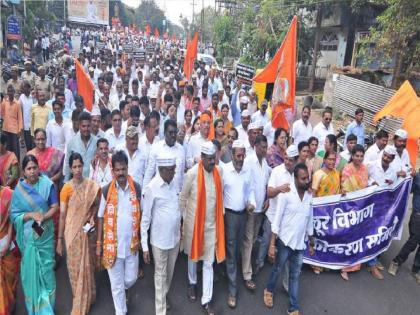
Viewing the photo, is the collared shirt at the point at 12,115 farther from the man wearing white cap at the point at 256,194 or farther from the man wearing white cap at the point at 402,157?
the man wearing white cap at the point at 402,157

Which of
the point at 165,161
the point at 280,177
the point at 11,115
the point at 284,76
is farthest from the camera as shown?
the point at 11,115

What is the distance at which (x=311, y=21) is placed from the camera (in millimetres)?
21609

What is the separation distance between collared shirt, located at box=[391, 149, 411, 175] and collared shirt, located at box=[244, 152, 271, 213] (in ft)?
6.43

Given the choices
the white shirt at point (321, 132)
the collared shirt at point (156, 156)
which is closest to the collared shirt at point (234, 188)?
the collared shirt at point (156, 156)

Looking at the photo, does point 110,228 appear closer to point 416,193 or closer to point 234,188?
point 234,188

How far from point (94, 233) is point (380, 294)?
3499 millimetres

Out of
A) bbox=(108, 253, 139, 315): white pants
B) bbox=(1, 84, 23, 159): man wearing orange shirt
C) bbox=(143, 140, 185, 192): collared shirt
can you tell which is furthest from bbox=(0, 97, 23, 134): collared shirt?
bbox=(108, 253, 139, 315): white pants

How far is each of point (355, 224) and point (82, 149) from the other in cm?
374

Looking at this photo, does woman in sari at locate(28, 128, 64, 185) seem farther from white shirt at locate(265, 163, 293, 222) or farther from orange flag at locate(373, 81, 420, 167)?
orange flag at locate(373, 81, 420, 167)

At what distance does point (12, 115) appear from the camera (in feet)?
23.9

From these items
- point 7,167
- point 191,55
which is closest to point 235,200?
point 7,167

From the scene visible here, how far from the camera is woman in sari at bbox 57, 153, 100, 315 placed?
3.78 m

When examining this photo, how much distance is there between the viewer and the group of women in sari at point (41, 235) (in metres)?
3.65

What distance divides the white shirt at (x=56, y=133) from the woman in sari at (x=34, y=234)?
2.24m
